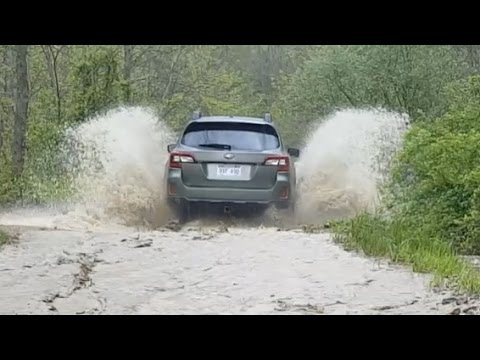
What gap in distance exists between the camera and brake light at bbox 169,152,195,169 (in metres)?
9.08

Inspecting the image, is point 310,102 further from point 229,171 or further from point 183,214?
point 229,171

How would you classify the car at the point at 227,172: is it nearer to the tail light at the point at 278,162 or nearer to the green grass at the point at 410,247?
the tail light at the point at 278,162

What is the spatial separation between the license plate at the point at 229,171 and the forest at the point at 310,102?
4.24 feet

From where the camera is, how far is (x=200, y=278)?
623 centimetres

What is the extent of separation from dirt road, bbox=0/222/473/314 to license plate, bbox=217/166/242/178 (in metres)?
1.05

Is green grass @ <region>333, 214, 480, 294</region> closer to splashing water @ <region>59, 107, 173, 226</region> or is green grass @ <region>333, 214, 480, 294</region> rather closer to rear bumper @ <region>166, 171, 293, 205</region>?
rear bumper @ <region>166, 171, 293, 205</region>

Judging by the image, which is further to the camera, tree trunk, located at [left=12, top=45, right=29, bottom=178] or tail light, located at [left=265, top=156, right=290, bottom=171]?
tree trunk, located at [left=12, top=45, right=29, bottom=178]

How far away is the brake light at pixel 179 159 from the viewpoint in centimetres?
908

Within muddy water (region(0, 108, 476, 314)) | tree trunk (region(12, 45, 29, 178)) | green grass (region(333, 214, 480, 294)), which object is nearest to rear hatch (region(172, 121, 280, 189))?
muddy water (region(0, 108, 476, 314))

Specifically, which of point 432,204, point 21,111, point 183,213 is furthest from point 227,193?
point 21,111
